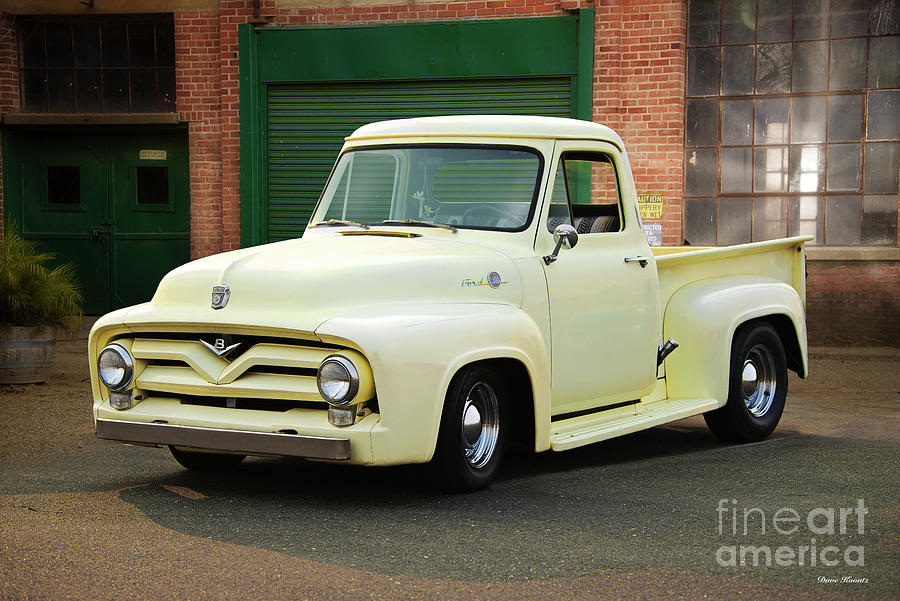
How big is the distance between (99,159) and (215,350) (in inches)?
383

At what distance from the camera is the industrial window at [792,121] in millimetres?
12531

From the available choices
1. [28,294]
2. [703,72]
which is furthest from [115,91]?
[703,72]

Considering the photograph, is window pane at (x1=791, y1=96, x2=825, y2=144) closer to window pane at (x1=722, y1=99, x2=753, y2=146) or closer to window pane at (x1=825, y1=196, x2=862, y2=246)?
window pane at (x1=722, y1=99, x2=753, y2=146)

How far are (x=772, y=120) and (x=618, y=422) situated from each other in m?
7.50

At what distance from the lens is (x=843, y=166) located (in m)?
12.7

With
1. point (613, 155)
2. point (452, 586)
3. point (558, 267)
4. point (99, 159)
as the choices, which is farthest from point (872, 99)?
point (452, 586)

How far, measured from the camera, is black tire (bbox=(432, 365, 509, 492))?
521 cm

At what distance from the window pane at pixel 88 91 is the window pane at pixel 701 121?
7.14 metres

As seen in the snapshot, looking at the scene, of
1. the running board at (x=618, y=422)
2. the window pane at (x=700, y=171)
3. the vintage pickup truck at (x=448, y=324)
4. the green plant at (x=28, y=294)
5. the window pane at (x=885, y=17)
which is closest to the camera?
the vintage pickup truck at (x=448, y=324)

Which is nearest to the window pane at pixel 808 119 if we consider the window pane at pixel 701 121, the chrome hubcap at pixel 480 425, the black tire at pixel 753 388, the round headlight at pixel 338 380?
the window pane at pixel 701 121

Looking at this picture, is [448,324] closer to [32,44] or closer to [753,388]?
[753,388]

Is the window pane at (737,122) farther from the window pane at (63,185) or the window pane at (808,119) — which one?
the window pane at (63,185)

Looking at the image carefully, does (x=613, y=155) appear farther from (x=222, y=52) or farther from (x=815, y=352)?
(x=222, y=52)

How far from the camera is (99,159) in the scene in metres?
Answer: 14.2
